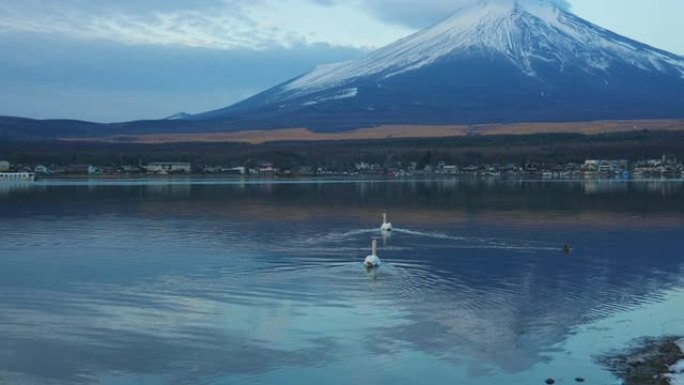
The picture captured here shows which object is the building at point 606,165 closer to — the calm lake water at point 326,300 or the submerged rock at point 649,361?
the calm lake water at point 326,300

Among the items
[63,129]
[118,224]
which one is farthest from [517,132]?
[118,224]

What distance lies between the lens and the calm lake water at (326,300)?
8141 millimetres

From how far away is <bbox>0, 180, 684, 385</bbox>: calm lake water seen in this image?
26.7 feet

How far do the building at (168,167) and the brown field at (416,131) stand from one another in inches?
468

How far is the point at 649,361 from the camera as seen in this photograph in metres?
8.15

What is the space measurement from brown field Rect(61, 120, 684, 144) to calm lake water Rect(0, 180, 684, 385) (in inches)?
2451

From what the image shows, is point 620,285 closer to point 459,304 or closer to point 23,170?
point 459,304

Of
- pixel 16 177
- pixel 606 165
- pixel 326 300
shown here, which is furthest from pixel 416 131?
pixel 326 300

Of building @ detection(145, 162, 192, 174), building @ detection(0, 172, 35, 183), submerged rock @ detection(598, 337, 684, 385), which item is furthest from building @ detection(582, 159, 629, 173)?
submerged rock @ detection(598, 337, 684, 385)

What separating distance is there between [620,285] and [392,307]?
395 cm

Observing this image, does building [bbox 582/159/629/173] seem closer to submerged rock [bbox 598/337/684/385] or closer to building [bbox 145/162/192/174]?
building [bbox 145/162/192/174]

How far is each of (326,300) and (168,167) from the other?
222ft

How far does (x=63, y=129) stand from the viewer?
104m

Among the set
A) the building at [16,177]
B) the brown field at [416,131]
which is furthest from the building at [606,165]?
the building at [16,177]
